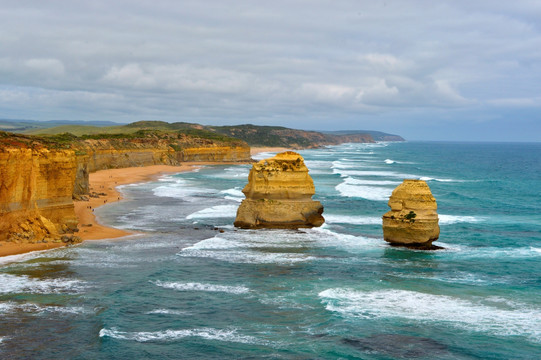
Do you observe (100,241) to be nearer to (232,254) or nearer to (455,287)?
(232,254)

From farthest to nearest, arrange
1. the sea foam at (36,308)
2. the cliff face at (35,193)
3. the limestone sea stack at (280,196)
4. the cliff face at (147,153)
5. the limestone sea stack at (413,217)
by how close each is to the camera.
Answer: the cliff face at (147,153) → the limestone sea stack at (280,196) → the limestone sea stack at (413,217) → the cliff face at (35,193) → the sea foam at (36,308)

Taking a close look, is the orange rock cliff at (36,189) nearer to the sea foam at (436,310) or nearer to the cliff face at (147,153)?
the sea foam at (436,310)

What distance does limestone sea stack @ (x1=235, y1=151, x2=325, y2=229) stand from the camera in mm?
35312

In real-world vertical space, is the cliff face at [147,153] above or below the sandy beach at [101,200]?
above

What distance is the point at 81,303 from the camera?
20.7 m

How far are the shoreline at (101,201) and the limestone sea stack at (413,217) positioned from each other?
15.0m

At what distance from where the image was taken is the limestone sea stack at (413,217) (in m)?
29.5

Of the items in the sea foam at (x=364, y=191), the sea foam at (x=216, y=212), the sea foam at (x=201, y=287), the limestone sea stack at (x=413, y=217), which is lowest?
the sea foam at (x=201, y=287)

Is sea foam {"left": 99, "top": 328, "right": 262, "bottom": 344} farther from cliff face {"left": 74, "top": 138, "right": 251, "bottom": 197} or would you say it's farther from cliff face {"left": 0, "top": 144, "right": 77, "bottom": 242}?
cliff face {"left": 74, "top": 138, "right": 251, "bottom": 197}

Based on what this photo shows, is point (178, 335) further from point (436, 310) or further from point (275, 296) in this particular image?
point (436, 310)

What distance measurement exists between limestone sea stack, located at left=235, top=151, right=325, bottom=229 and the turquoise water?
1184mm

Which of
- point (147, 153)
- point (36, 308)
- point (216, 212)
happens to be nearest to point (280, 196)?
point (216, 212)

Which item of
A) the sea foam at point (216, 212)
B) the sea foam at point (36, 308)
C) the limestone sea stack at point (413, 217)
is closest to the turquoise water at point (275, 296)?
the sea foam at point (36, 308)

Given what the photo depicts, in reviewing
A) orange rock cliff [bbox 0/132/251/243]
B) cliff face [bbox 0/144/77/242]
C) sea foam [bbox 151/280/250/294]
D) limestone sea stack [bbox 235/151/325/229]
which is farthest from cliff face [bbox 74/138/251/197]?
sea foam [bbox 151/280/250/294]
